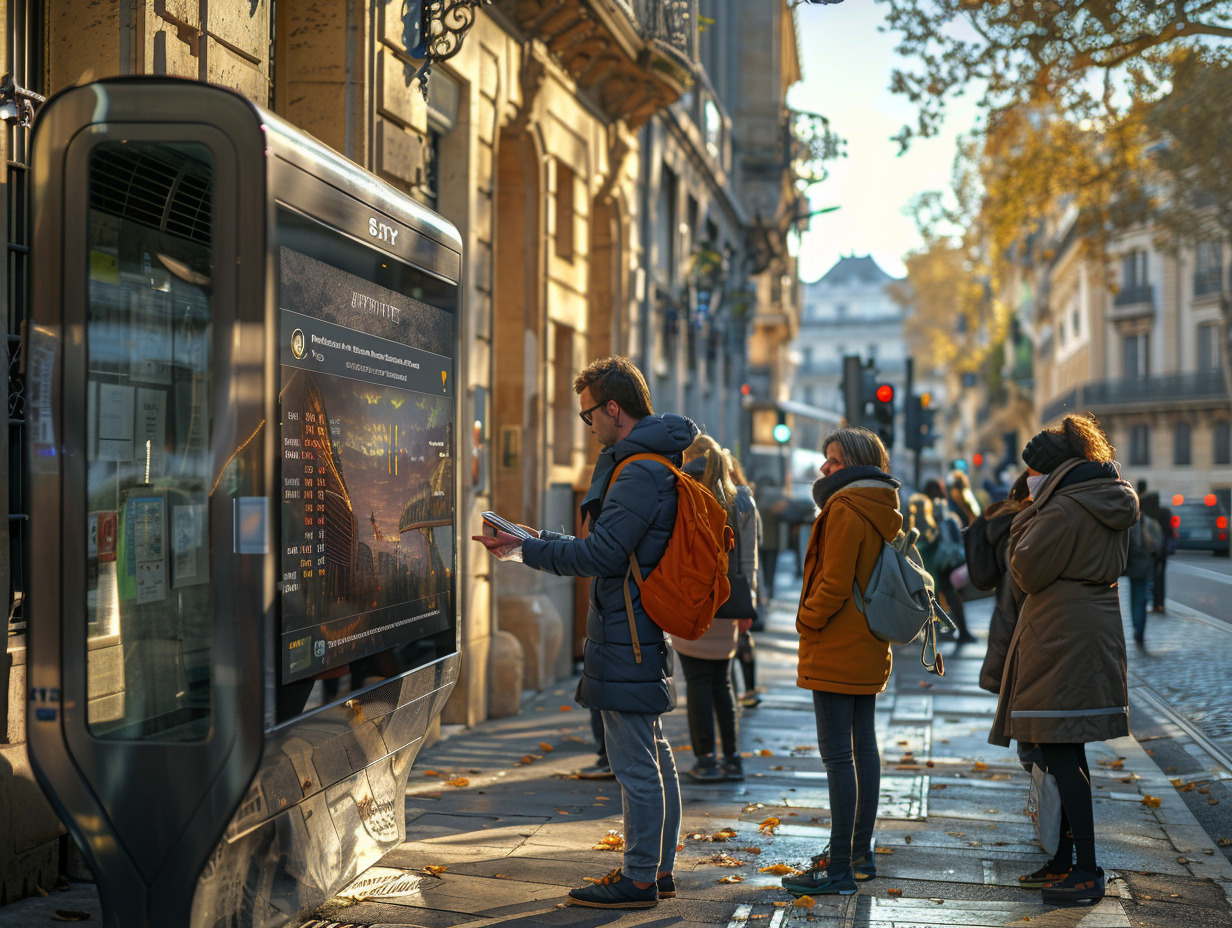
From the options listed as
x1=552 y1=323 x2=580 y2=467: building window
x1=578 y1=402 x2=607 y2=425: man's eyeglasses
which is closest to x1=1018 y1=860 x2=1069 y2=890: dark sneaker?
x1=578 y1=402 x2=607 y2=425: man's eyeglasses

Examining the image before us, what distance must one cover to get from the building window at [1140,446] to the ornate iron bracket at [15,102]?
6040 cm

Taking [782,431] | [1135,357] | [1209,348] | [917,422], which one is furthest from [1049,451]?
[1135,357]

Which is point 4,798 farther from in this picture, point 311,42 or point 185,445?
point 311,42

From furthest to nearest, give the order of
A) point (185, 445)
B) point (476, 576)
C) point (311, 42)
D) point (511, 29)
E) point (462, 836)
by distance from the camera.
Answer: point (511, 29)
point (476, 576)
point (311, 42)
point (462, 836)
point (185, 445)

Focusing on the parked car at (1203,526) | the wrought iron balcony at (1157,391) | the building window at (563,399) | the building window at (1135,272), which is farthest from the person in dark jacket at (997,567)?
the building window at (1135,272)

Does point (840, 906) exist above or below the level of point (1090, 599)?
below

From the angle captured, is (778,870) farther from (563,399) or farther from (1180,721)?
(563,399)

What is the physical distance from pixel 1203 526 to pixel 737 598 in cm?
2080

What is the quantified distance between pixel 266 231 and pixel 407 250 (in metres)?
1.32

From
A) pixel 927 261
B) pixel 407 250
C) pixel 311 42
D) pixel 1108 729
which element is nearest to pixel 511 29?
pixel 311 42

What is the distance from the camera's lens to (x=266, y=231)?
3.89m

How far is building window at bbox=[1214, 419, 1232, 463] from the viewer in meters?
56.7

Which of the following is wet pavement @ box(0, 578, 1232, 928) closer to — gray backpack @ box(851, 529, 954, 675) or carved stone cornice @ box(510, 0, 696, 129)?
gray backpack @ box(851, 529, 954, 675)

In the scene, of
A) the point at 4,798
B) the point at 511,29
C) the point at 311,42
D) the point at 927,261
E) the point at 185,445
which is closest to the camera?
the point at 185,445
